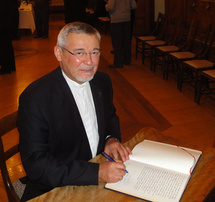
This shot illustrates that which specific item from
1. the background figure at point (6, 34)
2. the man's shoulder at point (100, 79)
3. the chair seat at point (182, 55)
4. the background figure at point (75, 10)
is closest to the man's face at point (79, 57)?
the man's shoulder at point (100, 79)

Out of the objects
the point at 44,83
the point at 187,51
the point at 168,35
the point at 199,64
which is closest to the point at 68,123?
the point at 44,83

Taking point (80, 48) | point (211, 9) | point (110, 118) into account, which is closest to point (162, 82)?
point (211, 9)

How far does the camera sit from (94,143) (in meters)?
1.63

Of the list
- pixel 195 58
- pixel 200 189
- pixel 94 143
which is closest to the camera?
pixel 200 189

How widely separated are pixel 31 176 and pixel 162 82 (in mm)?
4009

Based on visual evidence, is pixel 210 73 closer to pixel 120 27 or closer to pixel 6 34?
pixel 120 27

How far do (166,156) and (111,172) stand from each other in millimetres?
284

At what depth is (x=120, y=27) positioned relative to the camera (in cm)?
579

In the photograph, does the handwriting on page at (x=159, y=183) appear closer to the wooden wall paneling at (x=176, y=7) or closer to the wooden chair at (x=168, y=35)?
the wooden chair at (x=168, y=35)

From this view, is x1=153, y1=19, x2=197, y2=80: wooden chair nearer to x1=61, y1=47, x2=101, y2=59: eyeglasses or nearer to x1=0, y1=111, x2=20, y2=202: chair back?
x1=61, y1=47, x2=101, y2=59: eyeglasses

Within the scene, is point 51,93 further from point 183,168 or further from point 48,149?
point 183,168

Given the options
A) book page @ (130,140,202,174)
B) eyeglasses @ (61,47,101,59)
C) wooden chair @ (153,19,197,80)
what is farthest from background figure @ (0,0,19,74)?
book page @ (130,140,202,174)

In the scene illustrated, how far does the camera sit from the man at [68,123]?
1.28 m

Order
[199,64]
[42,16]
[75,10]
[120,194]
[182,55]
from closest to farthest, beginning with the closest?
[120,194], [199,64], [182,55], [75,10], [42,16]
